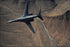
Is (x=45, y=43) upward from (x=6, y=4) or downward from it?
downward

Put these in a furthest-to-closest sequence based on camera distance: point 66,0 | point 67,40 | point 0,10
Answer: point 0,10 < point 66,0 < point 67,40

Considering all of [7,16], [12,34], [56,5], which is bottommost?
[12,34]

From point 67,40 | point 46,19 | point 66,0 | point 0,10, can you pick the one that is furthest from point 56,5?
point 0,10

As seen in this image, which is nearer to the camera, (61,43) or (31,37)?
(61,43)

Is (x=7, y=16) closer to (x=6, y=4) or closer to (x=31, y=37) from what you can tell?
(x=6, y=4)

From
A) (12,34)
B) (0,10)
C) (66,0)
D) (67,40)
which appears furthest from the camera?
(0,10)

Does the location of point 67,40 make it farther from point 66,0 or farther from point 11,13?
point 11,13
